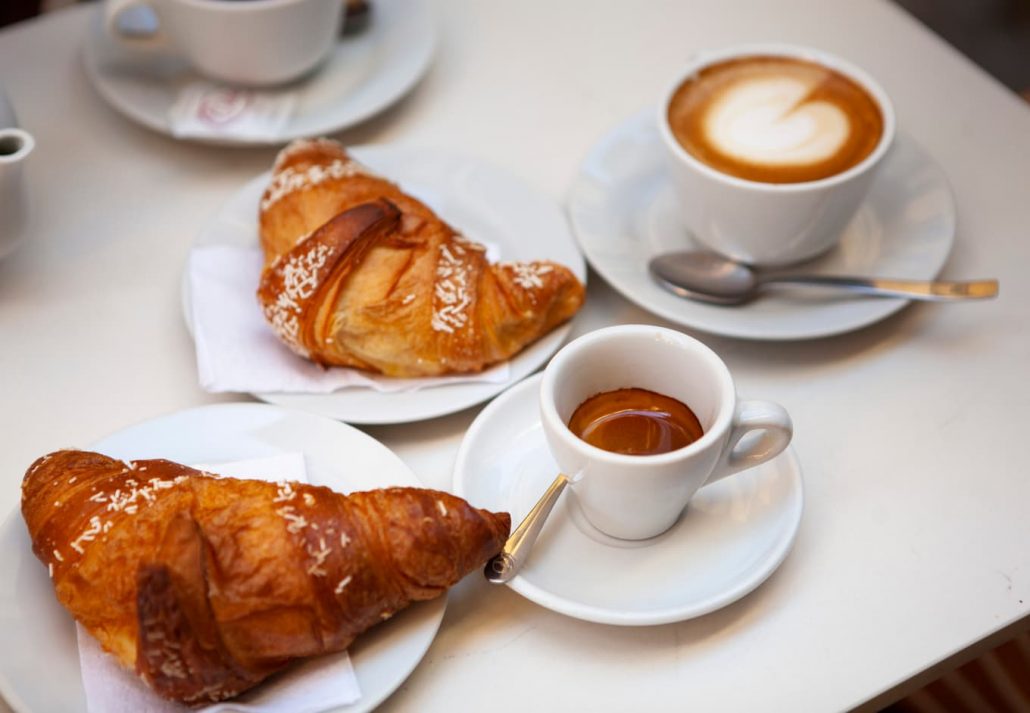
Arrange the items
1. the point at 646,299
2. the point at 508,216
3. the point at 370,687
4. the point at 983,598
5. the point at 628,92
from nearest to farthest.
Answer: the point at 370,687
the point at 983,598
the point at 646,299
the point at 508,216
the point at 628,92

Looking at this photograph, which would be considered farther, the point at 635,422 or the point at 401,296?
the point at 401,296

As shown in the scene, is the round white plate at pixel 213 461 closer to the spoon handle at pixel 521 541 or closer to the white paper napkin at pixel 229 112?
the spoon handle at pixel 521 541

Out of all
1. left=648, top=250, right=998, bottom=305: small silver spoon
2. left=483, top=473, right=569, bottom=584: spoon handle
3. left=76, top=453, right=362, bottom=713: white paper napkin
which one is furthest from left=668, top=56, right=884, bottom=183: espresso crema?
left=76, top=453, right=362, bottom=713: white paper napkin

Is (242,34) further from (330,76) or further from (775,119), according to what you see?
(775,119)

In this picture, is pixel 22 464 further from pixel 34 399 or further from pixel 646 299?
pixel 646 299

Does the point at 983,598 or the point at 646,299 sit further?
the point at 646,299

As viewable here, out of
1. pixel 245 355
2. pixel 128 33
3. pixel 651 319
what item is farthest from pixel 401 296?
pixel 128 33

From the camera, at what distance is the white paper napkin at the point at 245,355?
1147 mm

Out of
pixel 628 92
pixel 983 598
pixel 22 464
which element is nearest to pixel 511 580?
pixel 983 598

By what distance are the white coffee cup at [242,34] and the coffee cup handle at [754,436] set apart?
872 mm

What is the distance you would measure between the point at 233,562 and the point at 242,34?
0.85 meters

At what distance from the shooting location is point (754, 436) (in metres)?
0.99

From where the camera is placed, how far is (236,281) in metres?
1.26

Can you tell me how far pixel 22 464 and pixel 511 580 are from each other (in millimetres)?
549
